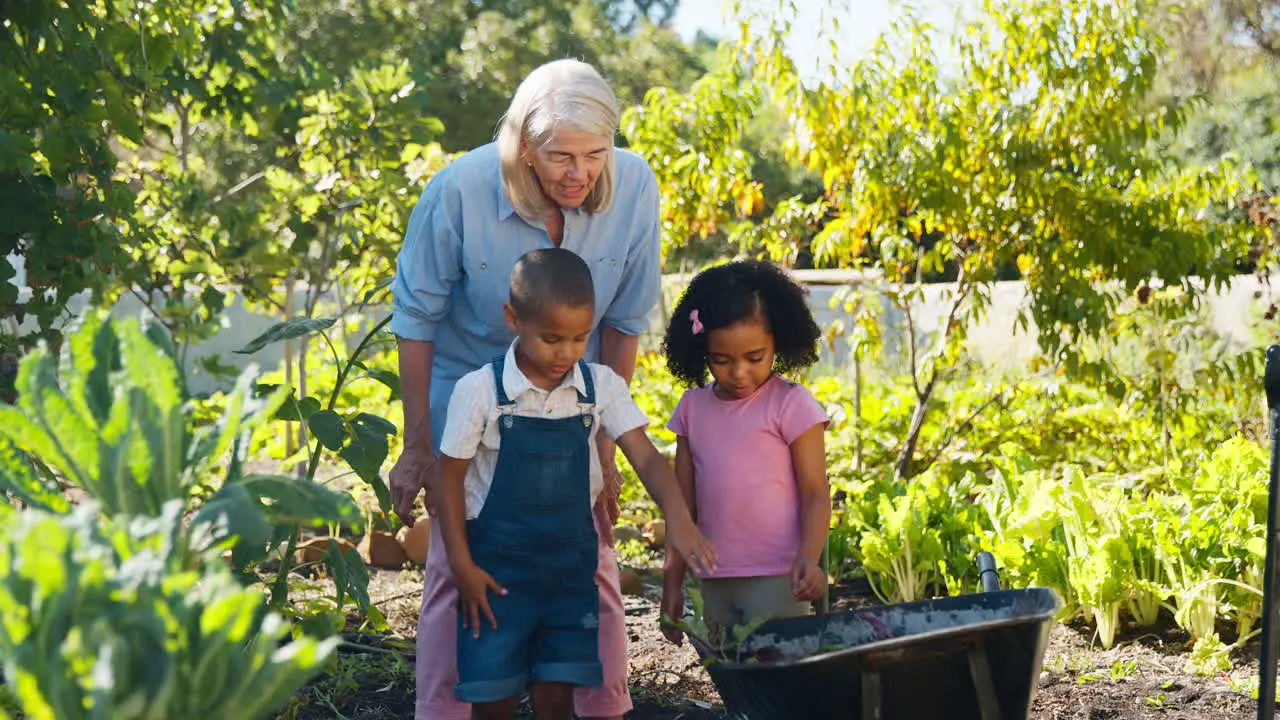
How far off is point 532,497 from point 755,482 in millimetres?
Result: 493

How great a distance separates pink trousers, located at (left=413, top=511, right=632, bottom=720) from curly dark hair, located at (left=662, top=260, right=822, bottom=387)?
0.42 m

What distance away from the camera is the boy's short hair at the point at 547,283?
229 centimetres

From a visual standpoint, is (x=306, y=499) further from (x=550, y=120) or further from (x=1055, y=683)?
(x=1055, y=683)

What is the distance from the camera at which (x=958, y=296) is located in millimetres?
5219

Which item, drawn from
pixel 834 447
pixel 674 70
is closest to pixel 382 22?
pixel 674 70

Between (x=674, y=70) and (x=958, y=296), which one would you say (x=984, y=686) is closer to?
(x=958, y=296)

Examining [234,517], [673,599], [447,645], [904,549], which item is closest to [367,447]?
[447,645]

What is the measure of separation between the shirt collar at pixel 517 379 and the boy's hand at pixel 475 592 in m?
0.33

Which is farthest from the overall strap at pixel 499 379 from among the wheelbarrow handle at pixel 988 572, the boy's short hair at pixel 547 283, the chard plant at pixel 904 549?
the chard plant at pixel 904 549

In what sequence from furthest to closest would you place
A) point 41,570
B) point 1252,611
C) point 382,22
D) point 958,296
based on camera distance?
point 382,22, point 958,296, point 1252,611, point 41,570

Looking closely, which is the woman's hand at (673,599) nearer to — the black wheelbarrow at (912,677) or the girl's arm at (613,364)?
the girl's arm at (613,364)

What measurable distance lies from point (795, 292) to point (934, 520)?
6.02 feet

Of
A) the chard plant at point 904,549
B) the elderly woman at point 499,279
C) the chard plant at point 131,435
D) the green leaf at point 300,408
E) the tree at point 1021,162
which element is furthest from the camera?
the tree at point 1021,162

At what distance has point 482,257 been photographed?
2.58 m
